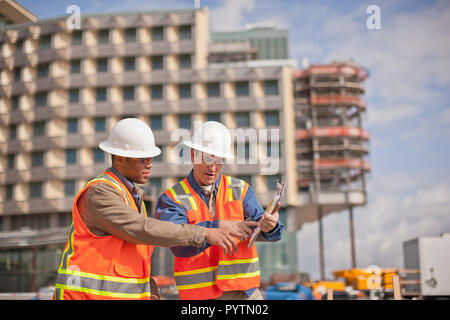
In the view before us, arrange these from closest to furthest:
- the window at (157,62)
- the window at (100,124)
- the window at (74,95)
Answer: the window at (100,124)
the window at (74,95)
the window at (157,62)

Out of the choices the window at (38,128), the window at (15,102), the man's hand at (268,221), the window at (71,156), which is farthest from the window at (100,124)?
the man's hand at (268,221)

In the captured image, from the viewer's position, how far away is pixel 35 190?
42844 mm

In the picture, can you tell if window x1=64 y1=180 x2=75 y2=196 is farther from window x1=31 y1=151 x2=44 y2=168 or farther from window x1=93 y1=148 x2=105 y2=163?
window x1=31 y1=151 x2=44 y2=168

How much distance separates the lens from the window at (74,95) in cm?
4350

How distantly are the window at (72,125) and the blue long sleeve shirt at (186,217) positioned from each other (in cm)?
4164

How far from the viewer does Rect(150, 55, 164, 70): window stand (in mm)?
44531

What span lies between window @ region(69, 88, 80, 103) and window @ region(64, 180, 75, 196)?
270 inches

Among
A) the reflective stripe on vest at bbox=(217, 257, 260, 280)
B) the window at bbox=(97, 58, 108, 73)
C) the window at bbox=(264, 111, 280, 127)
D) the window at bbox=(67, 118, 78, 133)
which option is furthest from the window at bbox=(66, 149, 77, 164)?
the reflective stripe on vest at bbox=(217, 257, 260, 280)

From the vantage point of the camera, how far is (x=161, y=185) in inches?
1640

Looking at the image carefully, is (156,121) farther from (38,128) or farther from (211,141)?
(211,141)

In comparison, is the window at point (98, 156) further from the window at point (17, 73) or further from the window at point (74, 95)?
the window at point (17, 73)

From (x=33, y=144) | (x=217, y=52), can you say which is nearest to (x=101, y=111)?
(x=33, y=144)

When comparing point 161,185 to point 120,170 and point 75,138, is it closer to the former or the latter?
point 75,138
